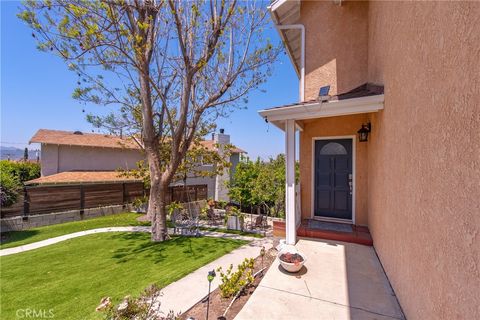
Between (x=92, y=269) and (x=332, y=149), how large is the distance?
8.10 m

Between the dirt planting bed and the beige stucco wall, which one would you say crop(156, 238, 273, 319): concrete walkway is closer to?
the dirt planting bed

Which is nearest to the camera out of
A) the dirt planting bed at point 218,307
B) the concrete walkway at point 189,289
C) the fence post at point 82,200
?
the dirt planting bed at point 218,307

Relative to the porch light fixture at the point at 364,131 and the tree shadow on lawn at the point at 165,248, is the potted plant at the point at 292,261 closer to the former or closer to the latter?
the tree shadow on lawn at the point at 165,248

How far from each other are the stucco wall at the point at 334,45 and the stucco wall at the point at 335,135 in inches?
40.1

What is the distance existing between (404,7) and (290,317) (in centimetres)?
501

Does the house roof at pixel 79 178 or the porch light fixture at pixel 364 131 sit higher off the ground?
the porch light fixture at pixel 364 131

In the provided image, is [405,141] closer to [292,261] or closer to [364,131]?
[292,261]

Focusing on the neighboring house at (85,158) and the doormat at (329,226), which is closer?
the doormat at (329,226)

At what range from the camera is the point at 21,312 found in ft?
13.7

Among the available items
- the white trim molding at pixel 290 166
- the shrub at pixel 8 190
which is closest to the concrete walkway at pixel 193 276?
the white trim molding at pixel 290 166

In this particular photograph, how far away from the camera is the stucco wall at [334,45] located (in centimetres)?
684

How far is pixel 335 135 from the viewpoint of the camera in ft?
23.7

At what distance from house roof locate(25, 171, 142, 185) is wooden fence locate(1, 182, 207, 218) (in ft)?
3.48

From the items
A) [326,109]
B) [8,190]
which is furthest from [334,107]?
[8,190]
